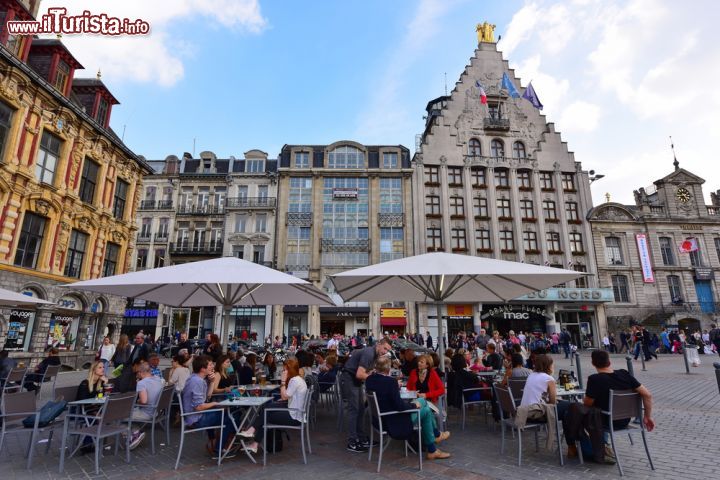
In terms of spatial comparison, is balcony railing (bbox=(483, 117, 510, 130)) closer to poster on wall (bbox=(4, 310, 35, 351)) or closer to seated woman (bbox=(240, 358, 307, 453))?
seated woman (bbox=(240, 358, 307, 453))

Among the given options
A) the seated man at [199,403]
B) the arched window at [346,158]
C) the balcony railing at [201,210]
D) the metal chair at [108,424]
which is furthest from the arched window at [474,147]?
the metal chair at [108,424]

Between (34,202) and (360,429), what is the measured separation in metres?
16.6

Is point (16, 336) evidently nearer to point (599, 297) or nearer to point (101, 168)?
point (101, 168)

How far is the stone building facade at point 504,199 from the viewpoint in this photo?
103 ft

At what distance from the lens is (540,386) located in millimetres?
5270

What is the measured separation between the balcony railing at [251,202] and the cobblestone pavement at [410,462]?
28536mm

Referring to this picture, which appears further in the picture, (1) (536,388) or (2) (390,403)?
(1) (536,388)

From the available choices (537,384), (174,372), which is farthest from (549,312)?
(174,372)

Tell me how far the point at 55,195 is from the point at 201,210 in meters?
18.9

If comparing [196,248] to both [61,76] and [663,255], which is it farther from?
[663,255]

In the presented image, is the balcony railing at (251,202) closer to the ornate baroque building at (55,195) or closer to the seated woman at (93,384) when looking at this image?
the ornate baroque building at (55,195)

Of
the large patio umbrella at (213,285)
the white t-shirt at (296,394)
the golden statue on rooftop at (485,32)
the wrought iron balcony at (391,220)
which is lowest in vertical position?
the white t-shirt at (296,394)

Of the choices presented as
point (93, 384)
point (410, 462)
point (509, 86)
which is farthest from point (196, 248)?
point (509, 86)

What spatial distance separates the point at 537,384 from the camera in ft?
17.4
